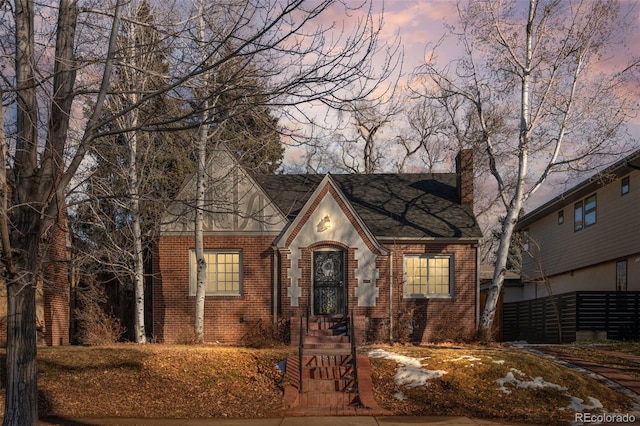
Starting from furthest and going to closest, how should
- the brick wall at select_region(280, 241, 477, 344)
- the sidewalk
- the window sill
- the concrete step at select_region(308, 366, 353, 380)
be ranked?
the window sill < the brick wall at select_region(280, 241, 477, 344) < the concrete step at select_region(308, 366, 353, 380) < the sidewalk

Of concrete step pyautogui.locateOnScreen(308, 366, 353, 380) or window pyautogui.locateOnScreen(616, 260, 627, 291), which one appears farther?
window pyautogui.locateOnScreen(616, 260, 627, 291)

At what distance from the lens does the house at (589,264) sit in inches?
845

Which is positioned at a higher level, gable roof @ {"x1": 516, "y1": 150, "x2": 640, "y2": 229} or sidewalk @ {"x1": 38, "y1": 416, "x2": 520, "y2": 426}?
gable roof @ {"x1": 516, "y1": 150, "x2": 640, "y2": 229}

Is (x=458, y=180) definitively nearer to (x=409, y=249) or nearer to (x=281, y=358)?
(x=409, y=249)

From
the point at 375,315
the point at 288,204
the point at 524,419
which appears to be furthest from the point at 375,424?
the point at 288,204

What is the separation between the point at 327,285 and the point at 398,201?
4602mm

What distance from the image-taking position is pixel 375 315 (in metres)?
20.8

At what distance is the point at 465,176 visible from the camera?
76.4 ft

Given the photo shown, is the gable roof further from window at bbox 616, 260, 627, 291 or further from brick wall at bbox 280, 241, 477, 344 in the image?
brick wall at bbox 280, 241, 477, 344

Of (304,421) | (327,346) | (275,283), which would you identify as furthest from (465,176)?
(304,421)

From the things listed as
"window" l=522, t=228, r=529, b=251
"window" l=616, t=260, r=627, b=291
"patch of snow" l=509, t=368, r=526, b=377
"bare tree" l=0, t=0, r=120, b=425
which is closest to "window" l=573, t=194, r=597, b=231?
"window" l=616, t=260, r=627, b=291

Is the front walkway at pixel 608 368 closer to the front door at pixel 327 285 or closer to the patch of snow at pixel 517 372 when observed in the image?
the patch of snow at pixel 517 372

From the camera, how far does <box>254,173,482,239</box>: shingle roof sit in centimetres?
2186

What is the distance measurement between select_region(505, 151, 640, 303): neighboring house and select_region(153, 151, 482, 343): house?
5330 millimetres
